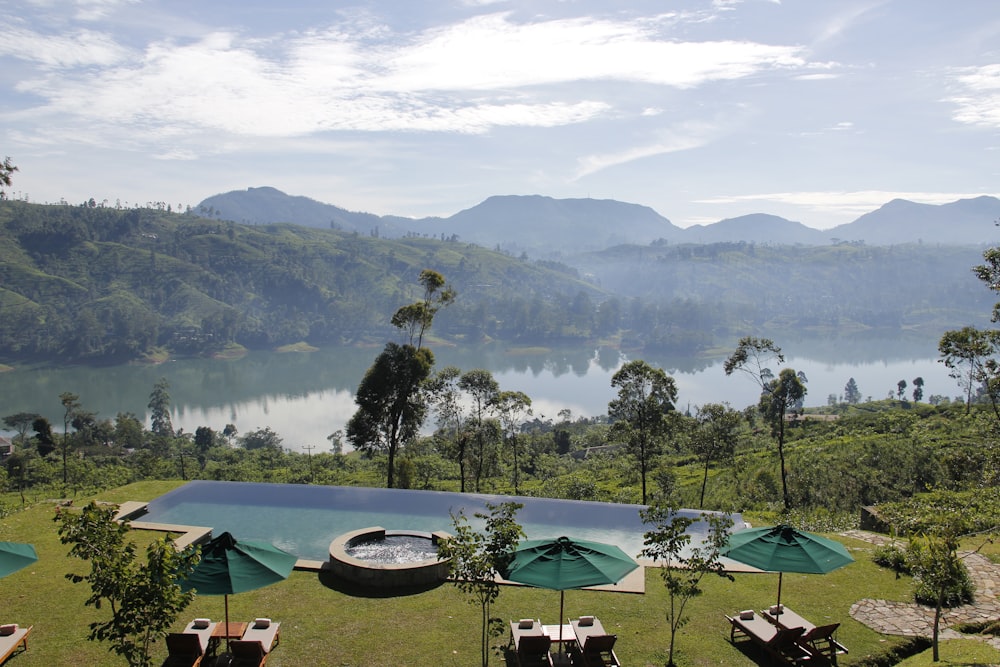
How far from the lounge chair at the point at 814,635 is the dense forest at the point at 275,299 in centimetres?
11062

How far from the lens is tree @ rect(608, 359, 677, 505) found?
1683 cm

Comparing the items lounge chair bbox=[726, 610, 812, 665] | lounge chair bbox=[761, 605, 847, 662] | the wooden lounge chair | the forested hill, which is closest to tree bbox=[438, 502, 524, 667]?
the wooden lounge chair

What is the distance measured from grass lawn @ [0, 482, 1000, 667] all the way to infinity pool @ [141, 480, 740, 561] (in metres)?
3.16

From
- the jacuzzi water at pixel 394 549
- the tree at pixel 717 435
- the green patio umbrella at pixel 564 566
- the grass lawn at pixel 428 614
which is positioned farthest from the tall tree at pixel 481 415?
the green patio umbrella at pixel 564 566

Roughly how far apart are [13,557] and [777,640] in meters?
8.59

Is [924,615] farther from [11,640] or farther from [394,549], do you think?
[11,640]

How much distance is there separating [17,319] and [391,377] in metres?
104

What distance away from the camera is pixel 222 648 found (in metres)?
7.51

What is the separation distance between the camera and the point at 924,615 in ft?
27.1

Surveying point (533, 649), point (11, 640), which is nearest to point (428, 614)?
point (533, 649)

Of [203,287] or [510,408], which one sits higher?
[203,287]

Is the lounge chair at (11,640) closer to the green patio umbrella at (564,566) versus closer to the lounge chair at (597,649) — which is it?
the green patio umbrella at (564,566)

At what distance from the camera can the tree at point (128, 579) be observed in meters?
5.16

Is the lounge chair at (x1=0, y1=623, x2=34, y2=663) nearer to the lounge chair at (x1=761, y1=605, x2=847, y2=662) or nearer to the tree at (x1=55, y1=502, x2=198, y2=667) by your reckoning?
the tree at (x1=55, y1=502, x2=198, y2=667)
